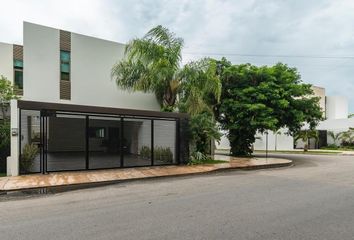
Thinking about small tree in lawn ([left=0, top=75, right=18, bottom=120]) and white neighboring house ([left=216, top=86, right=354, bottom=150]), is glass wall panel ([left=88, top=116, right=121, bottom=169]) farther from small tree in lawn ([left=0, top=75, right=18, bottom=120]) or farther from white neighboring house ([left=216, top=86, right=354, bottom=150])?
white neighboring house ([left=216, top=86, right=354, bottom=150])

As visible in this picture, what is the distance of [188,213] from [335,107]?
52.3 metres

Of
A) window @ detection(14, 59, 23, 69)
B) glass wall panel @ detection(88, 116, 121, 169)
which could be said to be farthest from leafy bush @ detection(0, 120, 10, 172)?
window @ detection(14, 59, 23, 69)

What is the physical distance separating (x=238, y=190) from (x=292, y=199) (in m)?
1.76

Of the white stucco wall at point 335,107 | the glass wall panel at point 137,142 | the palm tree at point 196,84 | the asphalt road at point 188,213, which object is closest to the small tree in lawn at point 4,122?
the glass wall panel at point 137,142

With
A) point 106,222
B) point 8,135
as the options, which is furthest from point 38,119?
point 106,222

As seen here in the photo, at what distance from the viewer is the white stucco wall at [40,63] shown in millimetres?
17125

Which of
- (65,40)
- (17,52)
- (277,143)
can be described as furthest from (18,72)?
(277,143)

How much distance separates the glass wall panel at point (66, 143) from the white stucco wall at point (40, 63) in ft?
9.27

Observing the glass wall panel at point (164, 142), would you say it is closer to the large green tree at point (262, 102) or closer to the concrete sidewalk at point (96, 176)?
the concrete sidewalk at point (96, 176)

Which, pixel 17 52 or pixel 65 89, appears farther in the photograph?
pixel 17 52

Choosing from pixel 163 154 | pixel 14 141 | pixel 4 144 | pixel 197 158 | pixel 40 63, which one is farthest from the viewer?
pixel 40 63

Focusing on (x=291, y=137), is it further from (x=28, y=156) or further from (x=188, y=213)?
(x=188, y=213)

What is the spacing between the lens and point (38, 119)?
11727 mm

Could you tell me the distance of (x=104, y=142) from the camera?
573 inches
